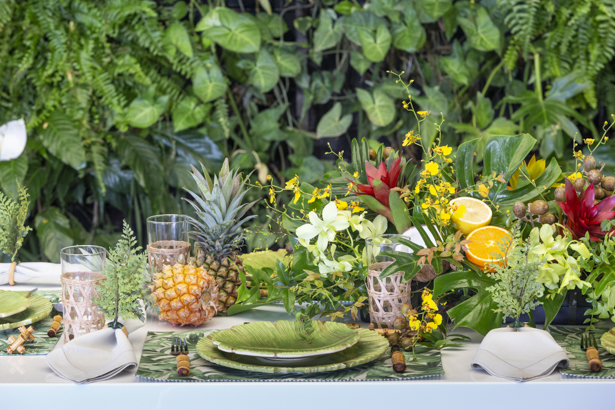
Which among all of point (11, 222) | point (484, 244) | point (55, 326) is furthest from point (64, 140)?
point (484, 244)

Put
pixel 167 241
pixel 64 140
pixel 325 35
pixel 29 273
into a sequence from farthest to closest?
pixel 325 35, pixel 64 140, pixel 29 273, pixel 167 241

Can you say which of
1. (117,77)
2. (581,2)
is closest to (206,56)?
(117,77)

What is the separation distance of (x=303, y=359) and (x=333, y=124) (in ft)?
5.88

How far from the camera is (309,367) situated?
2.39 feet

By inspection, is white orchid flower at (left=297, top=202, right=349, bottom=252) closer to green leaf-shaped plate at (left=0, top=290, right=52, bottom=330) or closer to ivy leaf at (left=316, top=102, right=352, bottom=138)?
green leaf-shaped plate at (left=0, top=290, right=52, bottom=330)

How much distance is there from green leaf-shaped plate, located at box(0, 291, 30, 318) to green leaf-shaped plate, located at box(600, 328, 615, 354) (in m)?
0.88

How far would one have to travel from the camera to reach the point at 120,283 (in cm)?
82

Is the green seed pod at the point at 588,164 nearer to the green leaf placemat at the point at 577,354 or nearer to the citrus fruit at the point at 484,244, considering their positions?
the citrus fruit at the point at 484,244

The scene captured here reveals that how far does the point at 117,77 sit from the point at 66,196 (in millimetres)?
551

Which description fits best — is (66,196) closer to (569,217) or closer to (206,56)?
(206,56)

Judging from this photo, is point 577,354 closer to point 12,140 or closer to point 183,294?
point 183,294

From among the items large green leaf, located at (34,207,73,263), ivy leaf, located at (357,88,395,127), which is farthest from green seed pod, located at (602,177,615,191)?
large green leaf, located at (34,207,73,263)

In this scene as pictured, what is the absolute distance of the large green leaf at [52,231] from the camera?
89.6 inches

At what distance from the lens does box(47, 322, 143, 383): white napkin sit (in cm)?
73
